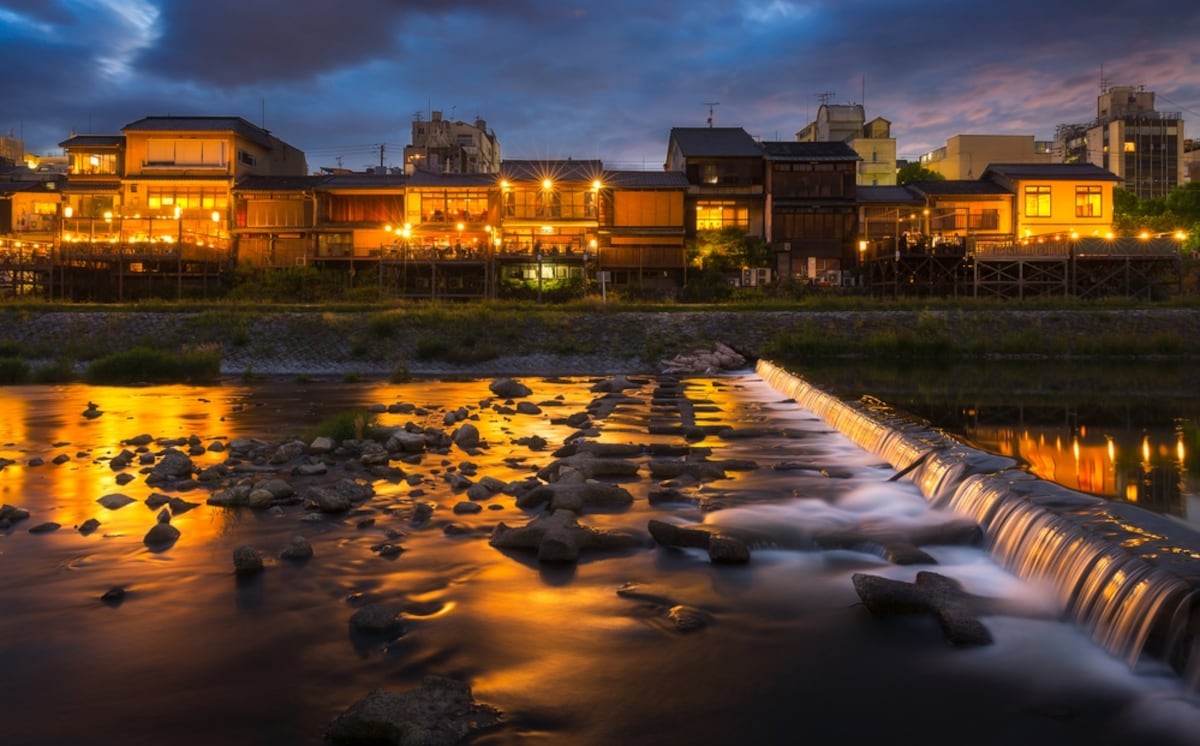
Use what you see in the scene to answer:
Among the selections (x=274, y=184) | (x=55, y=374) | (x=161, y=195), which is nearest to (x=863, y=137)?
(x=274, y=184)

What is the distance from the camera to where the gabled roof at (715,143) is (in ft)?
181

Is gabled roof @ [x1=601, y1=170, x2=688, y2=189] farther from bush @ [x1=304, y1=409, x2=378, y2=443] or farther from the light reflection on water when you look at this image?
bush @ [x1=304, y1=409, x2=378, y2=443]

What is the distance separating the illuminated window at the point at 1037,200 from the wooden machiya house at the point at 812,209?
34.3 ft

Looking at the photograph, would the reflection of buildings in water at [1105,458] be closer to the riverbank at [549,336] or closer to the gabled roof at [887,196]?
the riverbank at [549,336]

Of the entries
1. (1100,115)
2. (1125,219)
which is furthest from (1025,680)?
(1100,115)

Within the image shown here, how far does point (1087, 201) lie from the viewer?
55.0 metres

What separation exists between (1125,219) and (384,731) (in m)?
64.3

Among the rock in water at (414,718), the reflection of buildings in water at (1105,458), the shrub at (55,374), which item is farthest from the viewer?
the shrub at (55,374)

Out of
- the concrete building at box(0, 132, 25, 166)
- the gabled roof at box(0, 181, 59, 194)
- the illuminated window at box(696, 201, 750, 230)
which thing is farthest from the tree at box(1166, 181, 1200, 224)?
the concrete building at box(0, 132, 25, 166)

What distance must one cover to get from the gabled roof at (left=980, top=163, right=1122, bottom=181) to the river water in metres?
50.7

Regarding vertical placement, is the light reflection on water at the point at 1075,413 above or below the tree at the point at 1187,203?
below

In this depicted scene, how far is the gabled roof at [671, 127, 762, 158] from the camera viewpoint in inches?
2175

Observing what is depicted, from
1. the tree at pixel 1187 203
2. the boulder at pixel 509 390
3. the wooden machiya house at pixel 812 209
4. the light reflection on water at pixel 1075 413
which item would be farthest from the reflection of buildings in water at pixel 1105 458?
the tree at pixel 1187 203

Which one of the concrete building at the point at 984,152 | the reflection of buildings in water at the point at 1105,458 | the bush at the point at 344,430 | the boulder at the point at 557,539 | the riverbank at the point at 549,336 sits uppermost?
the concrete building at the point at 984,152
